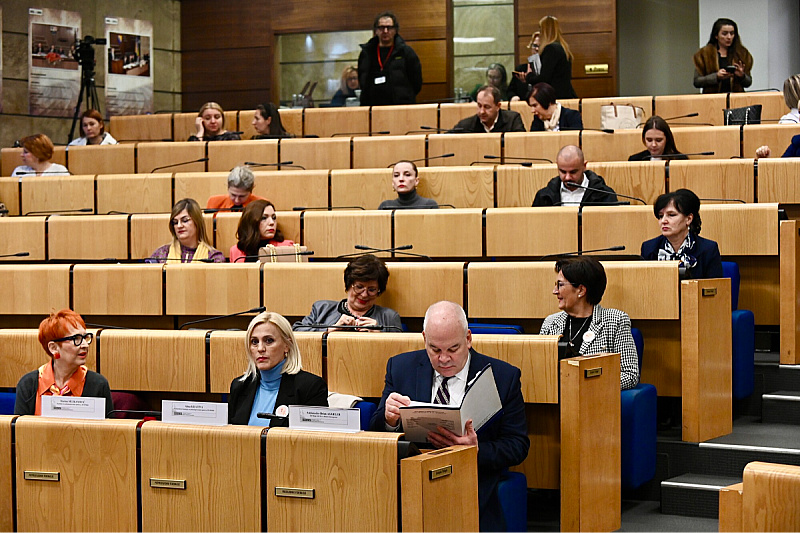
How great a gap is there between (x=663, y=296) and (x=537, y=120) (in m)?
1.74

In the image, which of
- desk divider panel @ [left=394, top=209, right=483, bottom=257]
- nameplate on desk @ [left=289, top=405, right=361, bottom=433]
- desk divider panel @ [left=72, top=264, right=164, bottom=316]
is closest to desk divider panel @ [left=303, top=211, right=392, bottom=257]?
desk divider panel @ [left=394, top=209, right=483, bottom=257]

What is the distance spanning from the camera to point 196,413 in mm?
1598

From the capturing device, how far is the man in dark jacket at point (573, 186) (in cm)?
296

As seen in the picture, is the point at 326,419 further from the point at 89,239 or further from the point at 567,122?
A: the point at 567,122

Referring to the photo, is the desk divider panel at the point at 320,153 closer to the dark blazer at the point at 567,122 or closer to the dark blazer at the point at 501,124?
the dark blazer at the point at 501,124

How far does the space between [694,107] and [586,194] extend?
52.0 inches

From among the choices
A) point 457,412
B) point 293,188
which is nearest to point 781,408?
point 457,412

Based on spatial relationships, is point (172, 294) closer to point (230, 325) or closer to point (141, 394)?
point (230, 325)

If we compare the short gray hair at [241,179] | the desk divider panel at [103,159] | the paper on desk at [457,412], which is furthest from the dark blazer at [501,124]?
the paper on desk at [457,412]

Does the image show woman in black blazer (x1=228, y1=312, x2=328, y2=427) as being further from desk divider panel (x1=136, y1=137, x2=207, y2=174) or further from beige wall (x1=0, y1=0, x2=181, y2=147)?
beige wall (x1=0, y1=0, x2=181, y2=147)

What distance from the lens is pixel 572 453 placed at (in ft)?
5.85

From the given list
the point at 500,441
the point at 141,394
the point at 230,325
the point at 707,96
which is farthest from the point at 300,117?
the point at 500,441

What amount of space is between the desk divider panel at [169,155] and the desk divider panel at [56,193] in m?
0.44

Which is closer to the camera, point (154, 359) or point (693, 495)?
point (693, 495)
